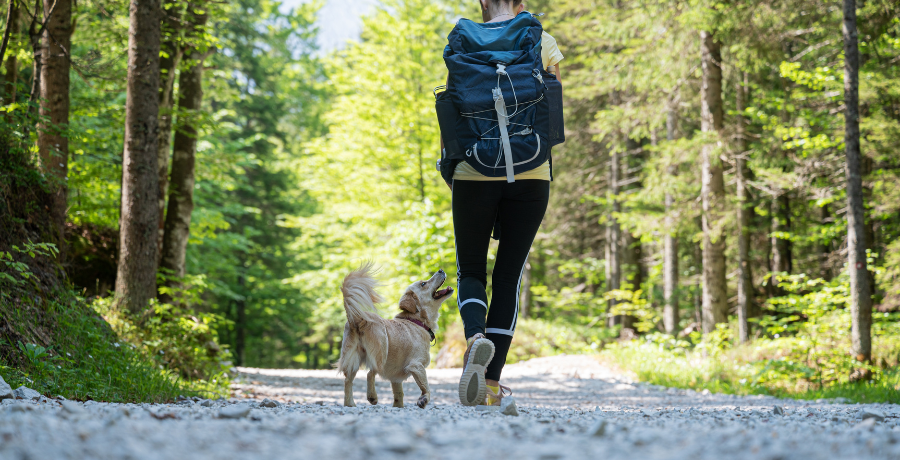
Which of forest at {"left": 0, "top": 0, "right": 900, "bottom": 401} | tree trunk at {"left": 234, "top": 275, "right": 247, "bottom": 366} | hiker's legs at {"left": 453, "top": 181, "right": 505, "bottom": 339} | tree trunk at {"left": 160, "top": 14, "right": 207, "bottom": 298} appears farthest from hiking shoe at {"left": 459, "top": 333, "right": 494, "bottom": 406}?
tree trunk at {"left": 234, "top": 275, "right": 247, "bottom": 366}

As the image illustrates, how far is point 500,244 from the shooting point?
11.8 feet

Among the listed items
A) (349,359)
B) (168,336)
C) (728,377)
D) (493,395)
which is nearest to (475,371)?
(493,395)

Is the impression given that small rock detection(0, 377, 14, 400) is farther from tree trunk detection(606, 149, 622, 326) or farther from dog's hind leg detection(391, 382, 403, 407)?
tree trunk detection(606, 149, 622, 326)

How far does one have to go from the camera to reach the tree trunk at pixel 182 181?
8344mm

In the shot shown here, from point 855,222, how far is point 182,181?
30.1 ft

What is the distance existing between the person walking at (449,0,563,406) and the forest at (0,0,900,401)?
253 cm

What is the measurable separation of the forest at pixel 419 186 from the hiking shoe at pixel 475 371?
2.50m

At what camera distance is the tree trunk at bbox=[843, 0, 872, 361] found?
770cm

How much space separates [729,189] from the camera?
14555mm

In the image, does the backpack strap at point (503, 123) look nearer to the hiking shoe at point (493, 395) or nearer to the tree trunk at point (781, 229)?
the hiking shoe at point (493, 395)

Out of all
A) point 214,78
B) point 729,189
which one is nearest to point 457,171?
point 214,78

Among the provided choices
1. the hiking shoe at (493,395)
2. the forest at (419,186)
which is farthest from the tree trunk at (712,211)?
the hiking shoe at (493,395)

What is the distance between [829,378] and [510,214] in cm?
641

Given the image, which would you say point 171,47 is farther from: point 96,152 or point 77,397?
point 77,397
